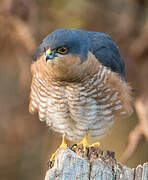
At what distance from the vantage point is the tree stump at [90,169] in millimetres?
3186

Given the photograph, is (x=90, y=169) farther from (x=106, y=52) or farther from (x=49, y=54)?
(x=106, y=52)

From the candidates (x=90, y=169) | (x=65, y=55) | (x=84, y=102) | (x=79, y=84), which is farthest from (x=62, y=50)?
(x=90, y=169)

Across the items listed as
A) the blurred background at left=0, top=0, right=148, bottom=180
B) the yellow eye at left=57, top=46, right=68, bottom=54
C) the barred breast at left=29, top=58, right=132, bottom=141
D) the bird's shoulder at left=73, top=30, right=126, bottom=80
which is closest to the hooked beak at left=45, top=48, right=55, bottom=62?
the yellow eye at left=57, top=46, right=68, bottom=54

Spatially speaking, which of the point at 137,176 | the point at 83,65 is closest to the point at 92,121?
the point at 83,65

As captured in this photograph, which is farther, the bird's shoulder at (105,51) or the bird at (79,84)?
the bird's shoulder at (105,51)

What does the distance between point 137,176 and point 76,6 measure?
4.79m

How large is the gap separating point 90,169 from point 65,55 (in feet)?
5.28

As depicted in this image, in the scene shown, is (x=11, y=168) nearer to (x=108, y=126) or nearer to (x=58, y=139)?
(x=58, y=139)

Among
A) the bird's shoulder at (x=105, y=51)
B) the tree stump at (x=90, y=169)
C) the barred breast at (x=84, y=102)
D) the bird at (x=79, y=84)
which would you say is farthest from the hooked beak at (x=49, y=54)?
the tree stump at (x=90, y=169)

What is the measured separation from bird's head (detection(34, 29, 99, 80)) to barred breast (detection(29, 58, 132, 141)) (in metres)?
0.17

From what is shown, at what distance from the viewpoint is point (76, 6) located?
7352 mm

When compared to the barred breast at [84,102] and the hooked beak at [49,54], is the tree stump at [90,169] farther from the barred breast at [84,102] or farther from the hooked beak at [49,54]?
the barred breast at [84,102]

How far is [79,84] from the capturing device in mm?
4707

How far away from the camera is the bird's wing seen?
16.0 ft
